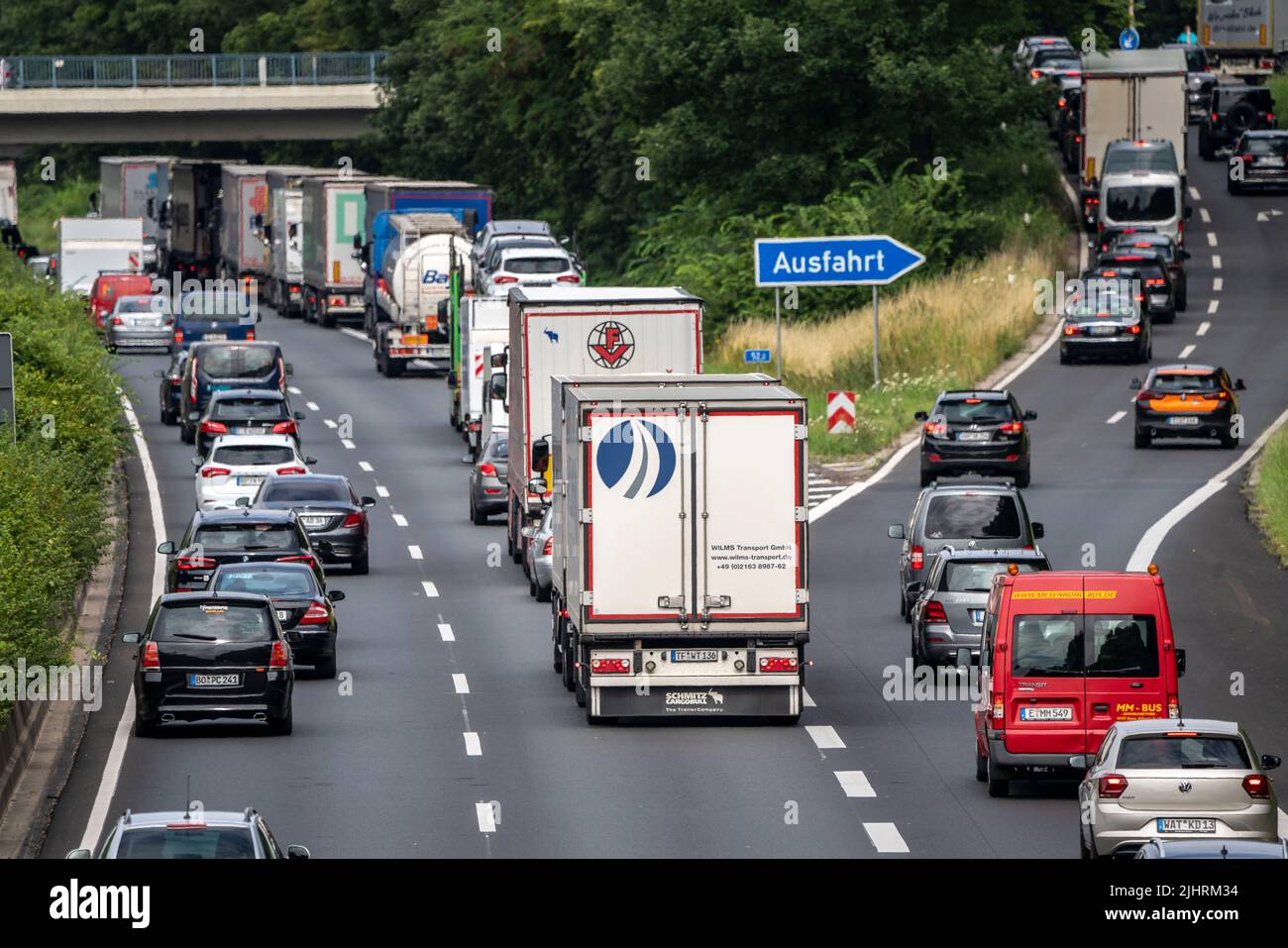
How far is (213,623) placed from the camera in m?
25.9

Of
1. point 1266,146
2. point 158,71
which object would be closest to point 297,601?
point 1266,146

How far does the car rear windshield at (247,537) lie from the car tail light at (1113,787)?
637 inches

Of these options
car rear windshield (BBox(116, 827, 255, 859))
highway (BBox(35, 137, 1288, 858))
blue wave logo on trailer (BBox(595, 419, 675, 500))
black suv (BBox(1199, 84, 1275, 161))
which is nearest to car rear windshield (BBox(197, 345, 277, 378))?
highway (BBox(35, 137, 1288, 858))

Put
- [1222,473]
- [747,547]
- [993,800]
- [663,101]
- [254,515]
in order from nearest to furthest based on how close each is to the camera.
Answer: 1. [993,800]
2. [747,547]
3. [254,515]
4. [1222,473]
5. [663,101]

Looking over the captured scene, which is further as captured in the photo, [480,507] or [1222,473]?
[1222,473]

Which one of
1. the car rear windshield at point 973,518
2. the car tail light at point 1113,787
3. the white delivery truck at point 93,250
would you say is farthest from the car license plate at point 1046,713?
the white delivery truck at point 93,250

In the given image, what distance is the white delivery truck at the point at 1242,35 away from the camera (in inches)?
4245

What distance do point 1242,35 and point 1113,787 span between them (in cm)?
9405

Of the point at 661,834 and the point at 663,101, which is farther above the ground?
the point at 663,101

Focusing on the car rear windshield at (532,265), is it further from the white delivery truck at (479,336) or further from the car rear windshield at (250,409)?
the car rear windshield at (250,409)

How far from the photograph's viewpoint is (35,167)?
142500mm

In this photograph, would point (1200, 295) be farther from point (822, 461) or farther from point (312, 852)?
point (312, 852)

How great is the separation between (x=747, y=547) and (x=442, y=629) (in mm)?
8531

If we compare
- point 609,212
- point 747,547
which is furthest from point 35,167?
point 747,547
